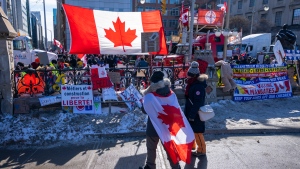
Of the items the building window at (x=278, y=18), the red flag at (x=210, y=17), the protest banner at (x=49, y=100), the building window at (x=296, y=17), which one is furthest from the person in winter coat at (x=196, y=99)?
the building window at (x=278, y=18)

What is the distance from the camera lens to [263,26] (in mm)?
45875

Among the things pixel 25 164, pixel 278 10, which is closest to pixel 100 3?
pixel 278 10

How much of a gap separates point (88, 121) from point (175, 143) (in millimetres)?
3241

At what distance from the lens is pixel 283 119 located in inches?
257

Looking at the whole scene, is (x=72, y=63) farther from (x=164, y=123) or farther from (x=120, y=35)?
(x=164, y=123)

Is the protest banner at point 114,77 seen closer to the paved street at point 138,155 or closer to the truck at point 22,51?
the paved street at point 138,155

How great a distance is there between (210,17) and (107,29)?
10.9 metres

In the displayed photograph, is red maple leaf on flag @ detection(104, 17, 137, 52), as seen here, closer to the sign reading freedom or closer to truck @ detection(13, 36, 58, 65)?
the sign reading freedom

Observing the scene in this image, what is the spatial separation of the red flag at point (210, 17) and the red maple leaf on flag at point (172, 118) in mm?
13041

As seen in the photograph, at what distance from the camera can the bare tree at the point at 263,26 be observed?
45.6 metres

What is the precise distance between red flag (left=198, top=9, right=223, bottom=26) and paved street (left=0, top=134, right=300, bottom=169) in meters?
11.7

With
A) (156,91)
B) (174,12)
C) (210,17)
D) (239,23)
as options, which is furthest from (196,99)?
(174,12)

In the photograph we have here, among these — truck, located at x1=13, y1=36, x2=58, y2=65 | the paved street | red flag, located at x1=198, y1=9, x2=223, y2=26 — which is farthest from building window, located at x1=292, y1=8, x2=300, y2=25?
the paved street

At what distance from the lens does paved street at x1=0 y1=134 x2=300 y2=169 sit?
13.7ft
